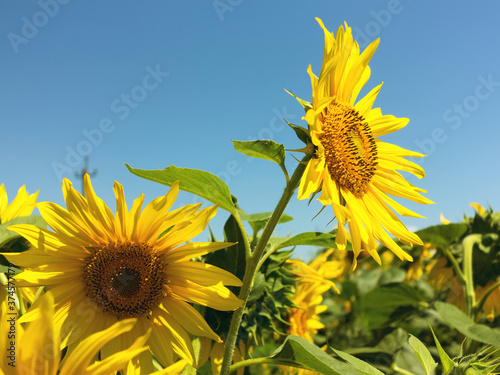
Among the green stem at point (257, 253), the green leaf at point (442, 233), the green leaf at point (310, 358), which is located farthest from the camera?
the green leaf at point (442, 233)

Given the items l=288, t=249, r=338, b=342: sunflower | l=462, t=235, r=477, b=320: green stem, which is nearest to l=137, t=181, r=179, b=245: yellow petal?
l=288, t=249, r=338, b=342: sunflower

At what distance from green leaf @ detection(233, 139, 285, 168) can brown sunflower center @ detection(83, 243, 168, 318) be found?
437 millimetres

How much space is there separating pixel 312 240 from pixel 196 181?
430 mm

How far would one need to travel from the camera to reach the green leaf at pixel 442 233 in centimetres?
284

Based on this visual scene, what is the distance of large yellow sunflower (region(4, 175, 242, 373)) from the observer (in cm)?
126

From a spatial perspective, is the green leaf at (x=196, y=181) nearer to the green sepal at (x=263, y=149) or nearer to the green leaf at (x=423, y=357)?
the green sepal at (x=263, y=149)

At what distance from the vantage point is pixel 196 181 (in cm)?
136

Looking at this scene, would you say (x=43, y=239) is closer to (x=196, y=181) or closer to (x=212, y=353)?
(x=196, y=181)

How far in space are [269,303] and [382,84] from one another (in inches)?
39.3

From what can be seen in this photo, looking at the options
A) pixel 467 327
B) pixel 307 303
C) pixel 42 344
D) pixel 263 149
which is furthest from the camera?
pixel 307 303

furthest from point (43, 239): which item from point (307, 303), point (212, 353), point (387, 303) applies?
point (387, 303)

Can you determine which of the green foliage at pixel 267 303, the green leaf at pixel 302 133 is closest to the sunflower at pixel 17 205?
the green foliage at pixel 267 303

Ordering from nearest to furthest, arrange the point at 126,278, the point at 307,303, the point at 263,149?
the point at 263,149
the point at 126,278
the point at 307,303

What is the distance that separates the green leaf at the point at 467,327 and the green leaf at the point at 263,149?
1259 millimetres
